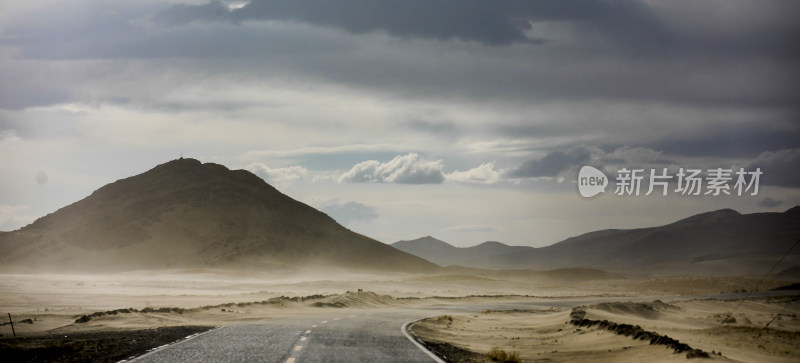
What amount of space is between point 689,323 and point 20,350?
42043mm

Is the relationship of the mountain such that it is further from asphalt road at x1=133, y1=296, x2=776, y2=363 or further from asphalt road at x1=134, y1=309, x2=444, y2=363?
asphalt road at x1=134, y1=309, x2=444, y2=363

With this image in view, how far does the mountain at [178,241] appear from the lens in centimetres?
15800

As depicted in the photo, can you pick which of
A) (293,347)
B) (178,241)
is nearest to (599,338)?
(293,347)

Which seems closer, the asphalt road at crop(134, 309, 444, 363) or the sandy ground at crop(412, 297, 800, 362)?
the asphalt road at crop(134, 309, 444, 363)

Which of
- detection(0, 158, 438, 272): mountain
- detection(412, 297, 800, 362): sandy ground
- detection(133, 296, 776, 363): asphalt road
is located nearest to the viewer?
detection(133, 296, 776, 363): asphalt road

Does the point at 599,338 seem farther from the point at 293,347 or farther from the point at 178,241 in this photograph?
the point at 178,241

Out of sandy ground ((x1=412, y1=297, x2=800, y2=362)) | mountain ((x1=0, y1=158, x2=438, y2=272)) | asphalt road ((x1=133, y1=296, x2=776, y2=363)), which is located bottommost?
sandy ground ((x1=412, y1=297, x2=800, y2=362))

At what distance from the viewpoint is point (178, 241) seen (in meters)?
170

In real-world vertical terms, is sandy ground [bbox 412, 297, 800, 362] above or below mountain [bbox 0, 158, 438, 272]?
below

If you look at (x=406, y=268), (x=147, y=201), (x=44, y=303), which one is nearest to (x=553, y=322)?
(x=44, y=303)

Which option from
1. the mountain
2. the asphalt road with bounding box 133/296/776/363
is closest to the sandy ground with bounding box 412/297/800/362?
the asphalt road with bounding box 133/296/776/363

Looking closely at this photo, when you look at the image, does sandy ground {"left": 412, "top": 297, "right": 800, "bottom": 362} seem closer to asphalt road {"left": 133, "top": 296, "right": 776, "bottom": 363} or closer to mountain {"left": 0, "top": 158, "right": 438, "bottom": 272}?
asphalt road {"left": 133, "top": 296, "right": 776, "bottom": 363}

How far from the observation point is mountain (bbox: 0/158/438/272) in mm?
158000

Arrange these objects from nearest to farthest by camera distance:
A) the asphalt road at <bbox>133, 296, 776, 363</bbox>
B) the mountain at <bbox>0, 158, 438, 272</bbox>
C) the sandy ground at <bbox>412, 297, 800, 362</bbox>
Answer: the asphalt road at <bbox>133, 296, 776, 363</bbox>, the sandy ground at <bbox>412, 297, 800, 362</bbox>, the mountain at <bbox>0, 158, 438, 272</bbox>
